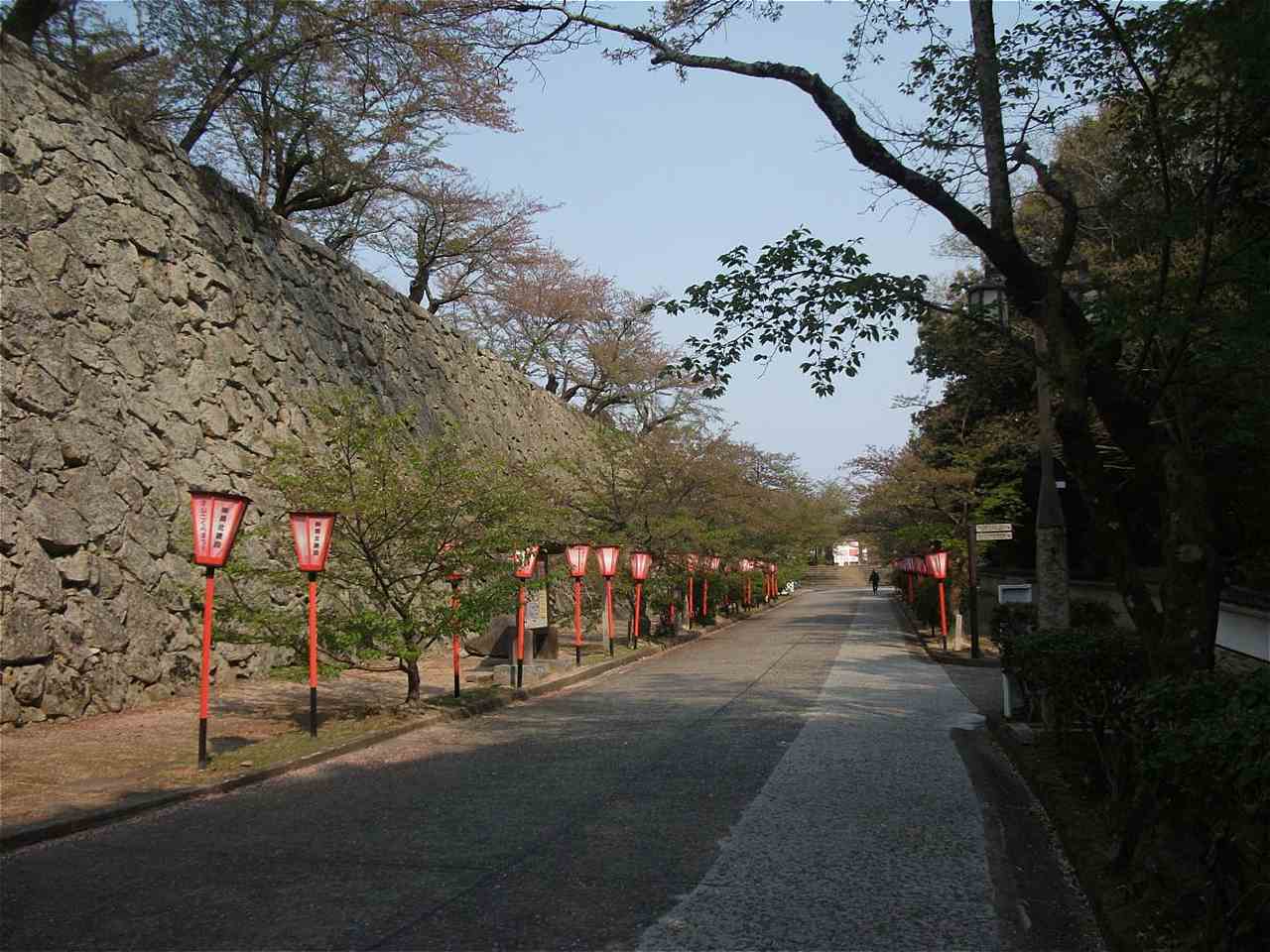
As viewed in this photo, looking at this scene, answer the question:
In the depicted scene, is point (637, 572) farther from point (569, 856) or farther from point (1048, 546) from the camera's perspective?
point (569, 856)

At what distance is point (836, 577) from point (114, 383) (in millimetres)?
109911

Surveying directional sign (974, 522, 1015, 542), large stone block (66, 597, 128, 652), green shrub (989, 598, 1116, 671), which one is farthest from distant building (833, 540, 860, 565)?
large stone block (66, 597, 128, 652)

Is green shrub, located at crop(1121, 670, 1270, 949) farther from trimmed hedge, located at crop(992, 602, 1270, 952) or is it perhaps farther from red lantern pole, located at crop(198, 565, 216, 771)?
red lantern pole, located at crop(198, 565, 216, 771)

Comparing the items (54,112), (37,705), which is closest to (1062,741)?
(37,705)

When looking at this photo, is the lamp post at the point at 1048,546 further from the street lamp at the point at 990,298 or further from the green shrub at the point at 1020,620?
the green shrub at the point at 1020,620

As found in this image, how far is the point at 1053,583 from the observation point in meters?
11.3

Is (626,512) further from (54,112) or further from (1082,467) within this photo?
(1082,467)

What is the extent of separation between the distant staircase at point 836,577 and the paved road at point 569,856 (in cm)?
9408

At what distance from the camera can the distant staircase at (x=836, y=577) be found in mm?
107750

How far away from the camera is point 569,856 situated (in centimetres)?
614

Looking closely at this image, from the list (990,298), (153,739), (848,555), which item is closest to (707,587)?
(990,298)

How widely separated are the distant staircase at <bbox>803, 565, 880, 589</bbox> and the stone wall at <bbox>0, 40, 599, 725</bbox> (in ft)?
292

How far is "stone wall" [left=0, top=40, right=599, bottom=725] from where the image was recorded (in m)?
11.9

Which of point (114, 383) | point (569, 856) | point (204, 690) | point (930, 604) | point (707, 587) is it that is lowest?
point (569, 856)
